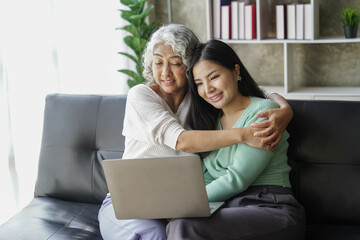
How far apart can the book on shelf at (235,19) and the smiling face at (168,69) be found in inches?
72.7

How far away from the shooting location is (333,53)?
3.89 metres

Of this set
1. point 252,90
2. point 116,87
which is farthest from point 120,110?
point 116,87

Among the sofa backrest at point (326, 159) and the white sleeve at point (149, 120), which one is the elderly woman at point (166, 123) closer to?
the white sleeve at point (149, 120)

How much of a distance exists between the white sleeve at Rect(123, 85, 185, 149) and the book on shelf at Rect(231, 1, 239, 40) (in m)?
1.90

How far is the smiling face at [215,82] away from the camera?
76.9 inches

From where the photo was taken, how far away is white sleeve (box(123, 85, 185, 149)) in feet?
6.31

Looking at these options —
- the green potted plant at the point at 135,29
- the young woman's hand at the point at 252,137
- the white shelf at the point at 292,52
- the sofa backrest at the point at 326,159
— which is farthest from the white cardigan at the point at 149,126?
the white shelf at the point at 292,52

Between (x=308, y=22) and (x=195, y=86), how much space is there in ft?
5.96

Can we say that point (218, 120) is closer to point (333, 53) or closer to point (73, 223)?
point (73, 223)

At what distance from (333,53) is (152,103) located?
2.33m

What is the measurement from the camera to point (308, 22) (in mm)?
3564

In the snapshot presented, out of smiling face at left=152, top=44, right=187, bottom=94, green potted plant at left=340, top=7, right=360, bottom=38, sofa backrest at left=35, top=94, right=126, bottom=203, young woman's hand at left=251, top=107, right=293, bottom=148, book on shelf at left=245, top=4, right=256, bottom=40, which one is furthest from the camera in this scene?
book on shelf at left=245, top=4, right=256, bottom=40

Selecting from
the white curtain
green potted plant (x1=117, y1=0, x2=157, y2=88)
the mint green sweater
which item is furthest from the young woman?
green potted plant (x1=117, y1=0, x2=157, y2=88)

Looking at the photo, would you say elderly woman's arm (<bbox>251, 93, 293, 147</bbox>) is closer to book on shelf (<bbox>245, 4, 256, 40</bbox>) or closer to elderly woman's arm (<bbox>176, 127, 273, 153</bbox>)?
elderly woman's arm (<bbox>176, 127, 273, 153</bbox>)
